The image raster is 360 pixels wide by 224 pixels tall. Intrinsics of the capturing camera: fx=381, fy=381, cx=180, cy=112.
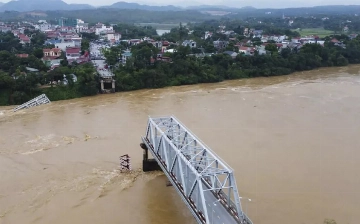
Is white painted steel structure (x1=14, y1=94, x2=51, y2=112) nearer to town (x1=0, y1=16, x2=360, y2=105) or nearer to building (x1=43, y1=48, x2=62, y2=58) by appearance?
town (x1=0, y1=16, x2=360, y2=105)

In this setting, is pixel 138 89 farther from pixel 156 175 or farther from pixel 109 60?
pixel 156 175

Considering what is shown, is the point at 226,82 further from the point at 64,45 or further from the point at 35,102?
the point at 64,45

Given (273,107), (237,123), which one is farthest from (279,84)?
(237,123)

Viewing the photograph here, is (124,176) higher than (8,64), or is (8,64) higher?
(8,64)

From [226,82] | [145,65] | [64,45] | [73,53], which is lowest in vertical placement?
[226,82]

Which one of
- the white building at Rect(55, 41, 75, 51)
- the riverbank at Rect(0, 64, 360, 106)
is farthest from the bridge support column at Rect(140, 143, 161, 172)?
the white building at Rect(55, 41, 75, 51)

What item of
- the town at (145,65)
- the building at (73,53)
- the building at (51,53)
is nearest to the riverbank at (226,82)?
the town at (145,65)

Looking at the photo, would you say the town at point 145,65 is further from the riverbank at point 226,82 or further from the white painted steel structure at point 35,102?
the white painted steel structure at point 35,102

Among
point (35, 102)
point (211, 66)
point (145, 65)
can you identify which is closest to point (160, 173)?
point (35, 102)
